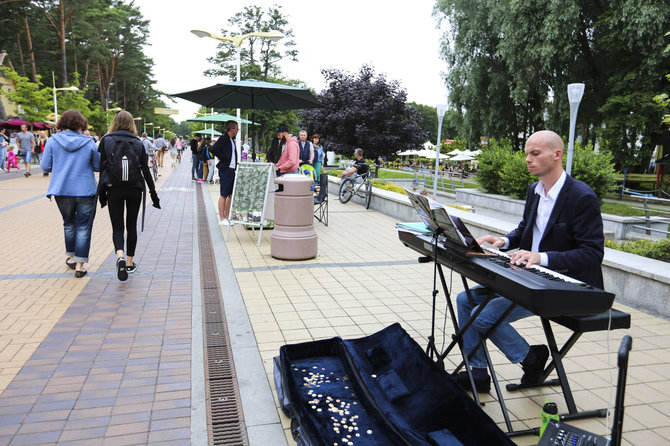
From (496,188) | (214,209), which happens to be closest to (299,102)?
(214,209)

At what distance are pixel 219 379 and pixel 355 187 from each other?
11293 mm

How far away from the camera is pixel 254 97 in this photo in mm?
10516

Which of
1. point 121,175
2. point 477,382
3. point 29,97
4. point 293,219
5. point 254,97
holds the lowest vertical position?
point 477,382

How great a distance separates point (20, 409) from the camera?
312 centimetres

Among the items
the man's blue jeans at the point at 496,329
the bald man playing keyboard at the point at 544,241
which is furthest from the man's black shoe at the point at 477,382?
the man's blue jeans at the point at 496,329

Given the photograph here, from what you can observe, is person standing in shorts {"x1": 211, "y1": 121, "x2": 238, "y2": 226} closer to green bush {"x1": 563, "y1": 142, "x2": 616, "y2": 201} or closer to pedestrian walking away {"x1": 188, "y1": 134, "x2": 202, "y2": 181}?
green bush {"x1": 563, "y1": 142, "x2": 616, "y2": 201}

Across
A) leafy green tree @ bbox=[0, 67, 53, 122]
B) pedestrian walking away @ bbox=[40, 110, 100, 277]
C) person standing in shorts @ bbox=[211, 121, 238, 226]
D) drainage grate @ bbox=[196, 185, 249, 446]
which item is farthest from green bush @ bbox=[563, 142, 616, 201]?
leafy green tree @ bbox=[0, 67, 53, 122]

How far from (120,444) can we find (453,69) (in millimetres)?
24687

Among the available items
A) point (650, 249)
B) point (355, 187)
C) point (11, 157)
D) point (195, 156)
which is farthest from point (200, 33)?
point (11, 157)

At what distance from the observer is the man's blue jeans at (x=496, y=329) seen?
3189mm

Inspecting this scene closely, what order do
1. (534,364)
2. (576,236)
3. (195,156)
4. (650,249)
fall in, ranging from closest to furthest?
(576,236) < (534,364) < (650,249) < (195,156)

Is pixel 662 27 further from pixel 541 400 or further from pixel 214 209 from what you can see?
pixel 541 400

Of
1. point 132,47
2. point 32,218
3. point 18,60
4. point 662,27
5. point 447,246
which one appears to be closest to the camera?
point 447,246

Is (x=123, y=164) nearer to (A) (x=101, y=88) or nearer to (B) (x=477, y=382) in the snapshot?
(B) (x=477, y=382)
